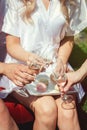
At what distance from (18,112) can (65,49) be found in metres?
0.61

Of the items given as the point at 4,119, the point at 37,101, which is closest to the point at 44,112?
the point at 37,101

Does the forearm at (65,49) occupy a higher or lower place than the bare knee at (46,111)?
higher

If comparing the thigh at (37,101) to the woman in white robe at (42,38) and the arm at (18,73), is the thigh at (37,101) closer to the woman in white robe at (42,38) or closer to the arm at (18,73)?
the woman in white robe at (42,38)

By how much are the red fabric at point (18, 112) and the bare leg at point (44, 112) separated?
0.52 ft

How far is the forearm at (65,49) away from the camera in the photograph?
3251mm

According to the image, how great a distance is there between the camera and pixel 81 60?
4043 millimetres

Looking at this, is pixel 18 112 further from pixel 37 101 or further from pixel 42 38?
pixel 42 38

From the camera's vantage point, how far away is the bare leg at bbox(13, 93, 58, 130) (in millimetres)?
2871

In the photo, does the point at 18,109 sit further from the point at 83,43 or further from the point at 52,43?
the point at 83,43

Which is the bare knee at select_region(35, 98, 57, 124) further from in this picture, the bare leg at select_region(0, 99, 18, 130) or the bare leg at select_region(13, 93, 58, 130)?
the bare leg at select_region(0, 99, 18, 130)

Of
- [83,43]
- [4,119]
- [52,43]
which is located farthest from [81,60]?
[4,119]

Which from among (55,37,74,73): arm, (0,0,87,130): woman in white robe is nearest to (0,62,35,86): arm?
(0,0,87,130): woman in white robe

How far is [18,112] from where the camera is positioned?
3109 mm

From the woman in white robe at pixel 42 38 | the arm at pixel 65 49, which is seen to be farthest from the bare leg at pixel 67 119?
the arm at pixel 65 49
